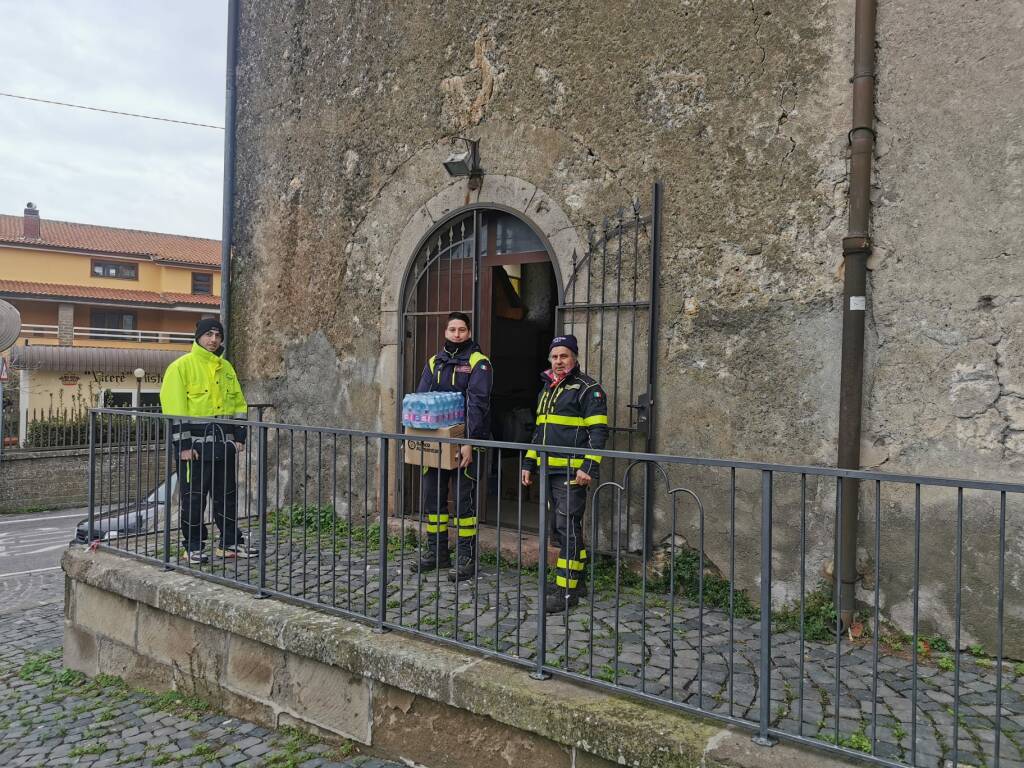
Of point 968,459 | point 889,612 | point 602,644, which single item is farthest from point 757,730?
point 968,459

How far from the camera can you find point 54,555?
428 inches

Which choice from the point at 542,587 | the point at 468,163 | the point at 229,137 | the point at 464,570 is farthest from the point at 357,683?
the point at 229,137

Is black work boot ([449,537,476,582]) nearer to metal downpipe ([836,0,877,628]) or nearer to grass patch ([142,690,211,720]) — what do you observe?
grass patch ([142,690,211,720])

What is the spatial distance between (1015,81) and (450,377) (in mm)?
3600

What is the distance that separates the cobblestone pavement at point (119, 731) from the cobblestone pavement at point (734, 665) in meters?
0.74

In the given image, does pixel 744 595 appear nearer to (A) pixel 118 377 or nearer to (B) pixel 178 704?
(B) pixel 178 704

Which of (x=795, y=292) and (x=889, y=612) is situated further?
(x=795, y=292)

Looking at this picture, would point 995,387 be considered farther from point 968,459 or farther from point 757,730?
point 757,730

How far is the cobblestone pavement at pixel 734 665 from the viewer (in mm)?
2781

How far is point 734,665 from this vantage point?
139 inches

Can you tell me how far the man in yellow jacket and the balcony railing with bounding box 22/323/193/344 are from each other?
99.8 ft

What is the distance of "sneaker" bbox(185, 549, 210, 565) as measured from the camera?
4973 millimetres

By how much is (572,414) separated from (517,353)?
3489 mm

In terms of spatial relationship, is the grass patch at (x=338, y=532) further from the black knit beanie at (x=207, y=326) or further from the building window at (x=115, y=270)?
the building window at (x=115, y=270)
